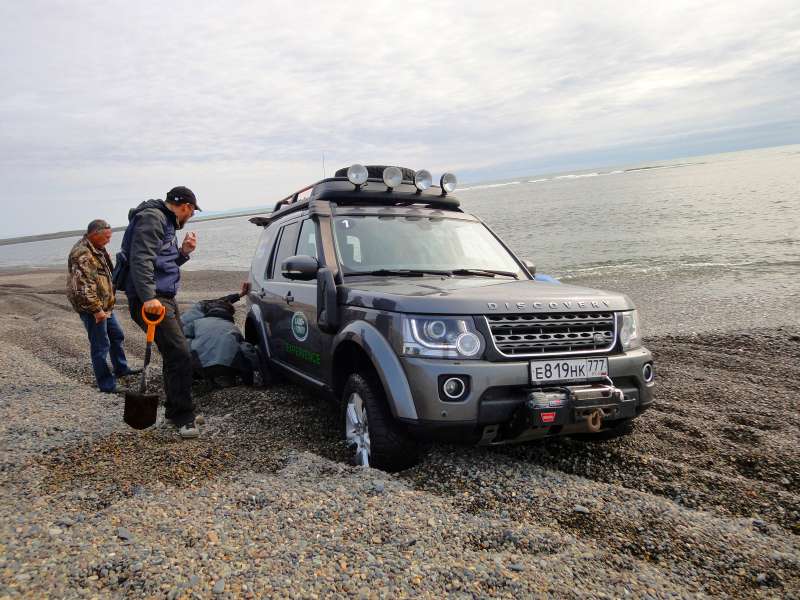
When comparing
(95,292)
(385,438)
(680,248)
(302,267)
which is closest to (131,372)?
(95,292)

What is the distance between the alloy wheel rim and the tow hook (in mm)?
1397

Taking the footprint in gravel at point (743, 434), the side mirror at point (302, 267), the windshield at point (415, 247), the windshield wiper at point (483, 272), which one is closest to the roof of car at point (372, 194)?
the windshield at point (415, 247)

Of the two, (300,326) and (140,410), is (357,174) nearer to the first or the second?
(300,326)

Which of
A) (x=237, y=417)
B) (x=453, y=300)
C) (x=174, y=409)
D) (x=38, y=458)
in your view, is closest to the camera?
(x=453, y=300)

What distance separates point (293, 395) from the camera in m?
6.05

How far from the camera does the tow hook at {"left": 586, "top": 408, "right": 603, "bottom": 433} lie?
11.7 feet

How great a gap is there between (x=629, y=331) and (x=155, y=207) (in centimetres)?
377

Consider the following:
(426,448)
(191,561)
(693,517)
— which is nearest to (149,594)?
(191,561)

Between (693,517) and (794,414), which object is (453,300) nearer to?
(693,517)

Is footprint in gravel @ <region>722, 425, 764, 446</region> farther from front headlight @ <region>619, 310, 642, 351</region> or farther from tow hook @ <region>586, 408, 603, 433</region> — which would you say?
tow hook @ <region>586, 408, 603, 433</region>

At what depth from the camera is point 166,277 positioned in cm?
493

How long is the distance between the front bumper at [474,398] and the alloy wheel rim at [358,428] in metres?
0.55

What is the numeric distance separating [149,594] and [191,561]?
0.89 feet

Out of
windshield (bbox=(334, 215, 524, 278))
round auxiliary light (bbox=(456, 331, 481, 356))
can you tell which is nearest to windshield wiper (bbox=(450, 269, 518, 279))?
windshield (bbox=(334, 215, 524, 278))
